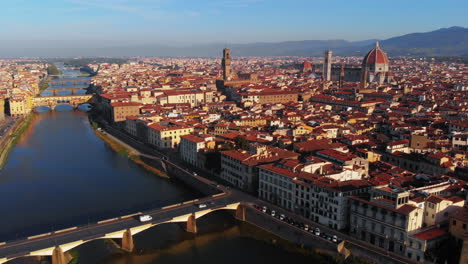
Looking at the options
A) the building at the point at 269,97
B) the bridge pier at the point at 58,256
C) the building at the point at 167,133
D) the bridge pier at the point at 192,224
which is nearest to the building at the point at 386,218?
the bridge pier at the point at 192,224

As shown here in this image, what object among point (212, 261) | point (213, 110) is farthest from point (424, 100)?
point (212, 261)

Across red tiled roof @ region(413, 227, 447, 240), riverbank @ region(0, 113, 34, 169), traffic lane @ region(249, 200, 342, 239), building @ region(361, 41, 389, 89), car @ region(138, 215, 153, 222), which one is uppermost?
building @ region(361, 41, 389, 89)

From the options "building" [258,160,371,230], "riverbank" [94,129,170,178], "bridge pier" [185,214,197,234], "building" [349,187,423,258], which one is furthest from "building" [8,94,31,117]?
"building" [349,187,423,258]

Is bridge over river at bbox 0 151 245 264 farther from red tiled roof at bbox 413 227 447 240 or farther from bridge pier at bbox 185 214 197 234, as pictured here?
red tiled roof at bbox 413 227 447 240

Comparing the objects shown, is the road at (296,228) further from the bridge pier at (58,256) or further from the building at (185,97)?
the building at (185,97)

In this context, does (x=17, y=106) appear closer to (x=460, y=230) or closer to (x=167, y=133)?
(x=167, y=133)

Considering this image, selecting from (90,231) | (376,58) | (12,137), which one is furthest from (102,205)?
(376,58)

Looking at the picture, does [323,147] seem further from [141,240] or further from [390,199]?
[141,240]
